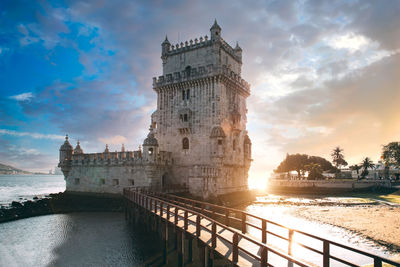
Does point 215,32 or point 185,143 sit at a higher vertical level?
point 215,32

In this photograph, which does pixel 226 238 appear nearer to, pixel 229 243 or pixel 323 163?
pixel 229 243

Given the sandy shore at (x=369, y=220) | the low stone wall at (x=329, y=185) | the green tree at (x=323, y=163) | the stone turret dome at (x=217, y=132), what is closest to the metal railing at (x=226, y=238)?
the stone turret dome at (x=217, y=132)

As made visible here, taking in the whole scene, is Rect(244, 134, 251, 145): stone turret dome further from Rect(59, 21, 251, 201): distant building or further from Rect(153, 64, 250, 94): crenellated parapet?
Rect(153, 64, 250, 94): crenellated parapet

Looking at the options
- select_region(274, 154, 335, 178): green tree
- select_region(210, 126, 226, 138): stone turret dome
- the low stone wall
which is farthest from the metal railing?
select_region(274, 154, 335, 178): green tree

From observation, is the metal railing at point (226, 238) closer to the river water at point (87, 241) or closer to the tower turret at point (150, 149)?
the river water at point (87, 241)

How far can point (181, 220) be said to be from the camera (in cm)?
1619

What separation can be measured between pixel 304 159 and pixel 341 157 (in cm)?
1678

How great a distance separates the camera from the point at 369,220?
27000 millimetres

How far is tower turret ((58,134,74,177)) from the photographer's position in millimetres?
41750

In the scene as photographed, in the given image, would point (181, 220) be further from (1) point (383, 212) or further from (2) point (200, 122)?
(1) point (383, 212)

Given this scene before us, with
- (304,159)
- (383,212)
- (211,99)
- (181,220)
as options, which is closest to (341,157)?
(304,159)

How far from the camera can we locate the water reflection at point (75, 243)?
16625 millimetres

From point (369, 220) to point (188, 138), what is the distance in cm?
2162

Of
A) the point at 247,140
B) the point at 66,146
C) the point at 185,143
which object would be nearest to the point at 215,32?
the point at 185,143
